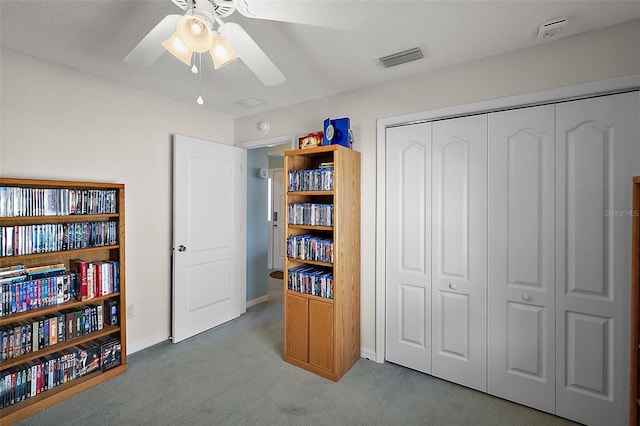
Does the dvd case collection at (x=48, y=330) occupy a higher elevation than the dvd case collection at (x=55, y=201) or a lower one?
lower

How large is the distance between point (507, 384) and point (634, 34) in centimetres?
233

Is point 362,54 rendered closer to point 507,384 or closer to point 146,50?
point 146,50

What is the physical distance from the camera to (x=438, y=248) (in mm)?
2430

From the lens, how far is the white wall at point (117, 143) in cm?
220

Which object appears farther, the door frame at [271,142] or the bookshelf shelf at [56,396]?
the door frame at [271,142]

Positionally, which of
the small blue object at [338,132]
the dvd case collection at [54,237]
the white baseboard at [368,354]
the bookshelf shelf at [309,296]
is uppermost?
the small blue object at [338,132]

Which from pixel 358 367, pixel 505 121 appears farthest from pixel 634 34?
pixel 358 367

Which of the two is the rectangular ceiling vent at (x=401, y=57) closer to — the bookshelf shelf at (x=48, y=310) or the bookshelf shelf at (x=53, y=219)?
the bookshelf shelf at (x=53, y=219)

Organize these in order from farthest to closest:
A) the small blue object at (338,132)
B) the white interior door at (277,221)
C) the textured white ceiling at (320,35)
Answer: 1. the white interior door at (277,221)
2. the small blue object at (338,132)
3. the textured white ceiling at (320,35)

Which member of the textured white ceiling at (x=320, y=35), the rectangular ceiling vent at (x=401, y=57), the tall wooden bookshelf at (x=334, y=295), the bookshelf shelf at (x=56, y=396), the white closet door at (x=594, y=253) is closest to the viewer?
the textured white ceiling at (x=320, y=35)

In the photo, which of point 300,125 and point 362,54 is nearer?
point 362,54

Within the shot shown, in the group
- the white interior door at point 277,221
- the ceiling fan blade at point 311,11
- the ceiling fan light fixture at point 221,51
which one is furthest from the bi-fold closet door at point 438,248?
the white interior door at point 277,221

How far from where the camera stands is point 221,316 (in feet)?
11.5

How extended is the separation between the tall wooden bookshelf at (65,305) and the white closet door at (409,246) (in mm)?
2217
